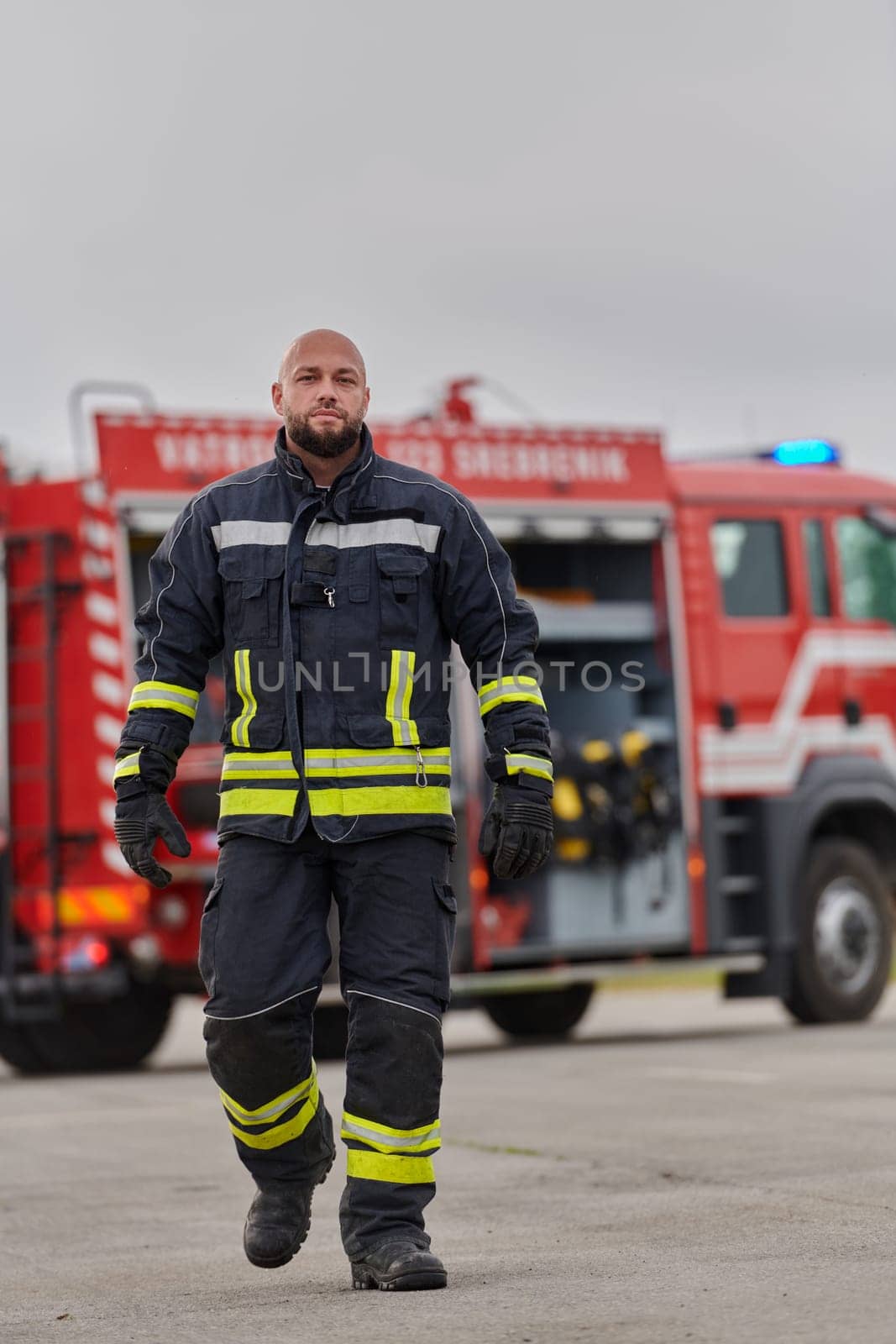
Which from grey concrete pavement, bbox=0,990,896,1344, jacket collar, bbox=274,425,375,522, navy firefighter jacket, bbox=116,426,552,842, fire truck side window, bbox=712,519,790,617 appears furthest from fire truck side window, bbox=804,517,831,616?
jacket collar, bbox=274,425,375,522

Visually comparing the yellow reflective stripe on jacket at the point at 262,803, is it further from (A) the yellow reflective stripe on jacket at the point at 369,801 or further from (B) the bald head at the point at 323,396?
(B) the bald head at the point at 323,396

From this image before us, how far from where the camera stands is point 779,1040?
11.9 metres

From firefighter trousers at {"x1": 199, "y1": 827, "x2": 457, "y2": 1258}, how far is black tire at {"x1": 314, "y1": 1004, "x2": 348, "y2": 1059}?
257 inches

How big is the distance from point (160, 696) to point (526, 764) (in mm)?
751

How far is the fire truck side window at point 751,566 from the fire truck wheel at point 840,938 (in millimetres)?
1297

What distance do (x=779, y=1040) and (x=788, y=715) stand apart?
1731 millimetres

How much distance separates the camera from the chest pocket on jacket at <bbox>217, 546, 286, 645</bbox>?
4926mm

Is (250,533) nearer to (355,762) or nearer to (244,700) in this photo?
(244,700)

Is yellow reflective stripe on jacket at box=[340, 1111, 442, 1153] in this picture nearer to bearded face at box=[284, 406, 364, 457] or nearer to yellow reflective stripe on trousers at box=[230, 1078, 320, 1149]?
yellow reflective stripe on trousers at box=[230, 1078, 320, 1149]

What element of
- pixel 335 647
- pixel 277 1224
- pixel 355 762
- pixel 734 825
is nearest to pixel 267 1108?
pixel 277 1224

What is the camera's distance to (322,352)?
16.4 feet

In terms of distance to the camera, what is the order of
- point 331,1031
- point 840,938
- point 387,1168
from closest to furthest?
point 387,1168 < point 331,1031 < point 840,938

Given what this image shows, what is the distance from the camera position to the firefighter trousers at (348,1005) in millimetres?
4809

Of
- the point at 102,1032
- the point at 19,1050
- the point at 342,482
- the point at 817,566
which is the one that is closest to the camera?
the point at 342,482
